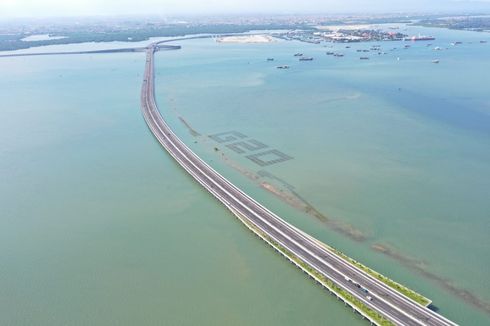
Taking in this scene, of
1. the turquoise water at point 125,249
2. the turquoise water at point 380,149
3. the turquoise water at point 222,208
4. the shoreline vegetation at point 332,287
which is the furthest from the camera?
the turquoise water at point 380,149

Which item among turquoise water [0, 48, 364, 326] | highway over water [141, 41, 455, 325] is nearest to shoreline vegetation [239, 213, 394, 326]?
highway over water [141, 41, 455, 325]

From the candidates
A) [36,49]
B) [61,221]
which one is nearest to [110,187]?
[61,221]

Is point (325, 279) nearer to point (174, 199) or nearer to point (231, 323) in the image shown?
point (231, 323)

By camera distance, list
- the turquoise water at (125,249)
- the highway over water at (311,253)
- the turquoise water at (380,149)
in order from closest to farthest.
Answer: the highway over water at (311,253) < the turquoise water at (125,249) < the turquoise water at (380,149)

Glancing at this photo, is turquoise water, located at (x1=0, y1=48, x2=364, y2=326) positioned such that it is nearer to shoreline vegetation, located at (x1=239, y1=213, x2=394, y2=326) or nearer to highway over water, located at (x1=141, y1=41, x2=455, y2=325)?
shoreline vegetation, located at (x1=239, y1=213, x2=394, y2=326)

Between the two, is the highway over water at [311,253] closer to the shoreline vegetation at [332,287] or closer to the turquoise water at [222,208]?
the shoreline vegetation at [332,287]

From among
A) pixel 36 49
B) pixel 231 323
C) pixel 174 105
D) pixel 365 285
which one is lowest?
pixel 231 323

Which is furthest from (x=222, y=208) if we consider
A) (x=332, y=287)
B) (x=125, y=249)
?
(x=332, y=287)

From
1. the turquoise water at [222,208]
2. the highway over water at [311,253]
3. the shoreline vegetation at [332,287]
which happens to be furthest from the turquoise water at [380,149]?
the shoreline vegetation at [332,287]
